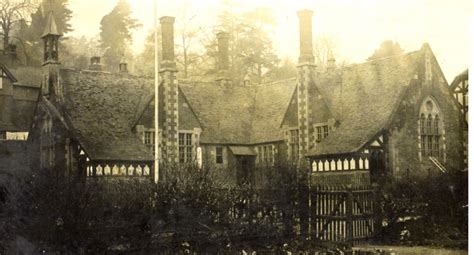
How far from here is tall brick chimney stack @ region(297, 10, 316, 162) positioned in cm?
787

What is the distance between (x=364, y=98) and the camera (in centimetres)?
839

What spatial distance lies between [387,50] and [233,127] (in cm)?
245

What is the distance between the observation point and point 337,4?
7270mm

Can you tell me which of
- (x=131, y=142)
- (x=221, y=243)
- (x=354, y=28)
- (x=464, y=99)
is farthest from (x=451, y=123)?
(x=131, y=142)

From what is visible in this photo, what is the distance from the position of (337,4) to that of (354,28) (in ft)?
1.28

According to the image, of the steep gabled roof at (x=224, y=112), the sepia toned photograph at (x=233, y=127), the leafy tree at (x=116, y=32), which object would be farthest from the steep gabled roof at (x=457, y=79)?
the leafy tree at (x=116, y=32)

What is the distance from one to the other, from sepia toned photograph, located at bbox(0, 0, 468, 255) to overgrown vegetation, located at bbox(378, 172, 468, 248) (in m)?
0.02

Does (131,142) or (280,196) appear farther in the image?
(280,196)

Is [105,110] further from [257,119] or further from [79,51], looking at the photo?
[257,119]

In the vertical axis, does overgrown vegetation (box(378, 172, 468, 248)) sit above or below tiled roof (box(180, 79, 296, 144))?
below

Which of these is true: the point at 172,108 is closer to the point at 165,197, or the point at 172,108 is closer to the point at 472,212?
the point at 165,197

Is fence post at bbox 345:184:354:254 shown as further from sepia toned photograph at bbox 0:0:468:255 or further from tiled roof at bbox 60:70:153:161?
tiled roof at bbox 60:70:153:161

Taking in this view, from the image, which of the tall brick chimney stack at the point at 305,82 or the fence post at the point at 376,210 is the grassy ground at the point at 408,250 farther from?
the tall brick chimney stack at the point at 305,82

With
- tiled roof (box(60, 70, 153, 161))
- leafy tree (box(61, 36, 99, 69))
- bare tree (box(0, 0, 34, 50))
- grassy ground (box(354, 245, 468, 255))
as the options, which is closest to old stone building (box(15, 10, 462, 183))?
tiled roof (box(60, 70, 153, 161))
